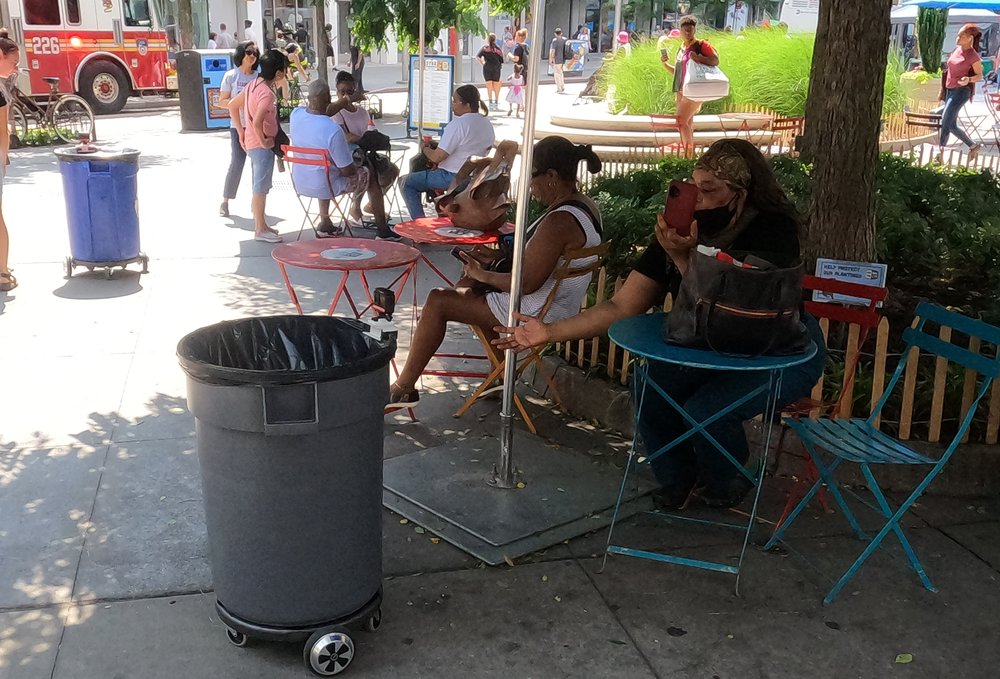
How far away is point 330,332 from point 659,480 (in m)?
1.66

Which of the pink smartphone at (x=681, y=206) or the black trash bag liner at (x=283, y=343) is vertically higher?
the pink smartphone at (x=681, y=206)

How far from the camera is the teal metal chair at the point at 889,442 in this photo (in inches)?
136

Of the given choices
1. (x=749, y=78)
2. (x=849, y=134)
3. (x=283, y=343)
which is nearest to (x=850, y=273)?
(x=849, y=134)

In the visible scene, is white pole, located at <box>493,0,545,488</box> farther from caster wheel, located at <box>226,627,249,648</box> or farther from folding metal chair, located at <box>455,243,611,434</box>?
caster wheel, located at <box>226,627,249,648</box>

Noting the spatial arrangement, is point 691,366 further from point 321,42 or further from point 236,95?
point 321,42

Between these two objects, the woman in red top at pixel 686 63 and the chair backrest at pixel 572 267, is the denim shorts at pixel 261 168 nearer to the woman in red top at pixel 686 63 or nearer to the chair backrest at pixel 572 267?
the chair backrest at pixel 572 267

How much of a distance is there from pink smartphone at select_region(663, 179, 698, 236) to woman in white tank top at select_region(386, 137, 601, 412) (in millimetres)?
966

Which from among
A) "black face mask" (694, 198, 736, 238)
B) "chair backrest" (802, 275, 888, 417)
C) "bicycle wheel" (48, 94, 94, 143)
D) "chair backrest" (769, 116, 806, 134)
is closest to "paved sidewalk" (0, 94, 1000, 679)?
"chair backrest" (802, 275, 888, 417)

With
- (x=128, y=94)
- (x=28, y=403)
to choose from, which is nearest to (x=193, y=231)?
(x=28, y=403)

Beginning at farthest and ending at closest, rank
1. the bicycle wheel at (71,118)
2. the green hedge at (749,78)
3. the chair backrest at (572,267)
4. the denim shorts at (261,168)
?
1. the green hedge at (749,78)
2. the bicycle wheel at (71,118)
3. the denim shorts at (261,168)
4. the chair backrest at (572,267)

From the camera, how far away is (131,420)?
5090mm

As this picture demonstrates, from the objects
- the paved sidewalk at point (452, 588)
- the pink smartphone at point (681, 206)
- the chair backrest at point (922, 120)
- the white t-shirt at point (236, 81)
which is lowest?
the paved sidewalk at point (452, 588)

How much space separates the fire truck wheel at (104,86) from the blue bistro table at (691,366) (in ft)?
62.9

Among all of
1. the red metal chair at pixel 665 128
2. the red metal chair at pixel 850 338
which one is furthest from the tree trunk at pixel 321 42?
the red metal chair at pixel 850 338
